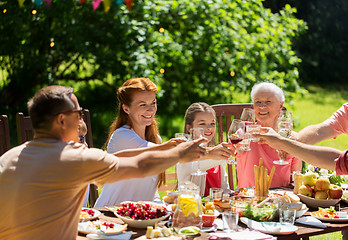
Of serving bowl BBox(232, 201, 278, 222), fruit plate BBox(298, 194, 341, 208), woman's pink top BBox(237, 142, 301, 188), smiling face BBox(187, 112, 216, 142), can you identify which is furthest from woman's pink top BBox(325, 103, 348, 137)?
serving bowl BBox(232, 201, 278, 222)

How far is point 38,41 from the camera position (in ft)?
29.8

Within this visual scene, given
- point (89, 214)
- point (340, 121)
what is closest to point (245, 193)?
point (89, 214)

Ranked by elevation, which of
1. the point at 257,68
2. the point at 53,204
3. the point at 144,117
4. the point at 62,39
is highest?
the point at 62,39

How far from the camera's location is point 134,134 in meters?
4.47

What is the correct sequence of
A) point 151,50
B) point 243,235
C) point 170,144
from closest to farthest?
1. point 243,235
2. point 170,144
3. point 151,50

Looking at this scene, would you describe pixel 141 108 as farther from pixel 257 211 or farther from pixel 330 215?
pixel 330 215

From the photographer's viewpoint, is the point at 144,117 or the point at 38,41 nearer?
the point at 144,117

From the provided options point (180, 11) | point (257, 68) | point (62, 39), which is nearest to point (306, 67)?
point (257, 68)

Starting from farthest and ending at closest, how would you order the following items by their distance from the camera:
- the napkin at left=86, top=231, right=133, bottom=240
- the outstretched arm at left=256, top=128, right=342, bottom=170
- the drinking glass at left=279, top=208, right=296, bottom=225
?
the outstretched arm at left=256, top=128, right=342, bottom=170 < the drinking glass at left=279, top=208, right=296, bottom=225 < the napkin at left=86, top=231, right=133, bottom=240

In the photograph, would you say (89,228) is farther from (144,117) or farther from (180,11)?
(180,11)

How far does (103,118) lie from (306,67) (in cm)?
766

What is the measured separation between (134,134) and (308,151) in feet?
4.72

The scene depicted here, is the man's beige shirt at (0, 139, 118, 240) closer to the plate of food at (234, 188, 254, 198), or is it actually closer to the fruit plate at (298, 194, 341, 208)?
the plate of food at (234, 188, 254, 198)

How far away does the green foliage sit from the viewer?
28.6 ft
